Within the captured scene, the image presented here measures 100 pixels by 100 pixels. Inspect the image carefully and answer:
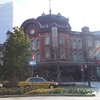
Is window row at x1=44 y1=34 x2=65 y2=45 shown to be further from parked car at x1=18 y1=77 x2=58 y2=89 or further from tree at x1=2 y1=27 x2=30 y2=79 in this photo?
parked car at x1=18 y1=77 x2=58 y2=89

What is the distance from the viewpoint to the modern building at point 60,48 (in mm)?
45594

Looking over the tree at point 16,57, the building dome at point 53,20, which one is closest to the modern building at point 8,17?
the building dome at point 53,20

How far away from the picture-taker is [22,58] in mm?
30547

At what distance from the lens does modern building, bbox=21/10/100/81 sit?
4559cm

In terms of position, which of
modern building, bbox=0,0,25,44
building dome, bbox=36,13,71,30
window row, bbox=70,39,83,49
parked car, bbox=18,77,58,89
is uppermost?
modern building, bbox=0,0,25,44

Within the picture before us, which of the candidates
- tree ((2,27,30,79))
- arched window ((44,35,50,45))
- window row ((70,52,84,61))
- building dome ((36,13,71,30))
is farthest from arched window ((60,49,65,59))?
tree ((2,27,30,79))

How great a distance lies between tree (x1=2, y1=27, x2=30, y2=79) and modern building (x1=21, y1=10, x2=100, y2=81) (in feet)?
39.7

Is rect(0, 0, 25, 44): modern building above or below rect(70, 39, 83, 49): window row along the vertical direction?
above

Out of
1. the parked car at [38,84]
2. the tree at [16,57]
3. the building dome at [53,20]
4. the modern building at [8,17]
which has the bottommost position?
the parked car at [38,84]

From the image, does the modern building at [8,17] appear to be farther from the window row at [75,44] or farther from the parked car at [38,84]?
the parked car at [38,84]

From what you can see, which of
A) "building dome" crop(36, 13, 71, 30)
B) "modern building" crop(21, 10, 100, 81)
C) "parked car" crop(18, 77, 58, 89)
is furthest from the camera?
"building dome" crop(36, 13, 71, 30)

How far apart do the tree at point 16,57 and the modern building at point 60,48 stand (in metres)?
12.1

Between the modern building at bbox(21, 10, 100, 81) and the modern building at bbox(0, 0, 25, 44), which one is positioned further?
the modern building at bbox(0, 0, 25, 44)

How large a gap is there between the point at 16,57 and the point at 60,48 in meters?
18.8
